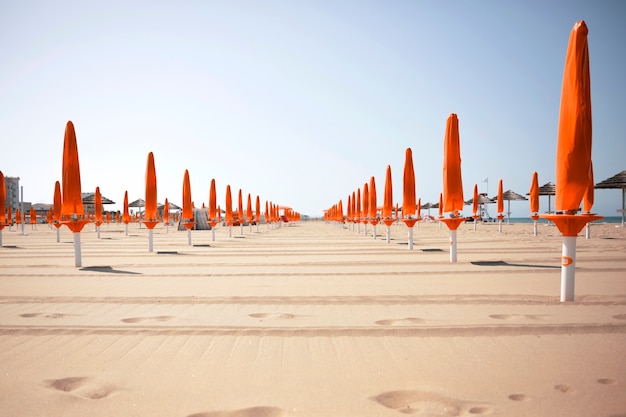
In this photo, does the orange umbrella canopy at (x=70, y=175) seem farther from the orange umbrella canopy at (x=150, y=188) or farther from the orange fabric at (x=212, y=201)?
the orange fabric at (x=212, y=201)

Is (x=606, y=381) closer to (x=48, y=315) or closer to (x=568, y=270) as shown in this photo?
(x=568, y=270)

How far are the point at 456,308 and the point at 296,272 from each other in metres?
3.56

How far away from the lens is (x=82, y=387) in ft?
7.78

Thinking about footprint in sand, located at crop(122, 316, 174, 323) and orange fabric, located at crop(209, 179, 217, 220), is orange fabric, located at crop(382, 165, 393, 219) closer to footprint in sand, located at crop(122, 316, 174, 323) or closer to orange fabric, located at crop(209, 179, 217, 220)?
orange fabric, located at crop(209, 179, 217, 220)

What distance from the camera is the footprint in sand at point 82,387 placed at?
227 cm

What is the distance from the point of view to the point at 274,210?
149 feet

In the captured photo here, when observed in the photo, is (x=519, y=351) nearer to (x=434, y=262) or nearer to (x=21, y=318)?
(x=21, y=318)

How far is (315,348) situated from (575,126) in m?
3.98

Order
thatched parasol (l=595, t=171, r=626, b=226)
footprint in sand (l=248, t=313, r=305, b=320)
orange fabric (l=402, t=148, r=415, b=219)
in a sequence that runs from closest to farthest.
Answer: footprint in sand (l=248, t=313, r=305, b=320), orange fabric (l=402, t=148, r=415, b=219), thatched parasol (l=595, t=171, r=626, b=226)

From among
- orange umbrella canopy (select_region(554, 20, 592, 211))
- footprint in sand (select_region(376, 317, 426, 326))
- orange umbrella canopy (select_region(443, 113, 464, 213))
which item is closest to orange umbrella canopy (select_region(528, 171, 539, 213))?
orange umbrella canopy (select_region(443, 113, 464, 213))

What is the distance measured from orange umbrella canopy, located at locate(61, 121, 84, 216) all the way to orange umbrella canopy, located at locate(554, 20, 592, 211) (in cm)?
894

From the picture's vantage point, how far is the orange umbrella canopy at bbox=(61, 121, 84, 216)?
8.30m

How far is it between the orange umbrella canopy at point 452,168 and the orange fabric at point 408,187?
342cm

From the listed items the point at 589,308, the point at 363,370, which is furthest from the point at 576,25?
the point at 363,370
